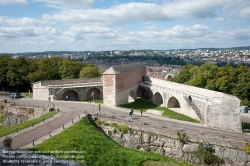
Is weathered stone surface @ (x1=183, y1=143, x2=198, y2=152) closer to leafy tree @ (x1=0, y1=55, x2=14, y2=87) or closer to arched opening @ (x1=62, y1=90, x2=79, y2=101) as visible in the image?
arched opening @ (x1=62, y1=90, x2=79, y2=101)

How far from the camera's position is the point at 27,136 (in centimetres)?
1962

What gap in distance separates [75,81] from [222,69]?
2752 centimetres

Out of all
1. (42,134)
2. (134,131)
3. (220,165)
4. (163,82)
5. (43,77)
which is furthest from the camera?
(43,77)

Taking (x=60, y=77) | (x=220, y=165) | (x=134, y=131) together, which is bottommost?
(x=220, y=165)

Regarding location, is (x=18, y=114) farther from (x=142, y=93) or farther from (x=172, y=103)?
(x=172, y=103)

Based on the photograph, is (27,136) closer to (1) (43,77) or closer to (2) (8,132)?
(2) (8,132)

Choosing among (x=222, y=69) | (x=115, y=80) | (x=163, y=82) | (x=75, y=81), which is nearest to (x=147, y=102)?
(x=163, y=82)

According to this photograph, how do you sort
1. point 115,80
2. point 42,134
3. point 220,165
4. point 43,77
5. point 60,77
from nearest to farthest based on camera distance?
point 220,165, point 42,134, point 115,80, point 43,77, point 60,77

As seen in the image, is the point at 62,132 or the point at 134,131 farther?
the point at 134,131

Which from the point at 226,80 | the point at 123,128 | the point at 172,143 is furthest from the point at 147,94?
the point at 172,143

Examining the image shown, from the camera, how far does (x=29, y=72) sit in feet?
161

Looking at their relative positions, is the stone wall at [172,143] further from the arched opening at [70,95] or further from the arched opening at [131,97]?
the arched opening at [70,95]

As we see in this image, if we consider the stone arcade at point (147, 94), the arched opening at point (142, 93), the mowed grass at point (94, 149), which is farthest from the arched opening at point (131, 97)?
the mowed grass at point (94, 149)

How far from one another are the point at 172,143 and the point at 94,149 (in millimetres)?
6981
